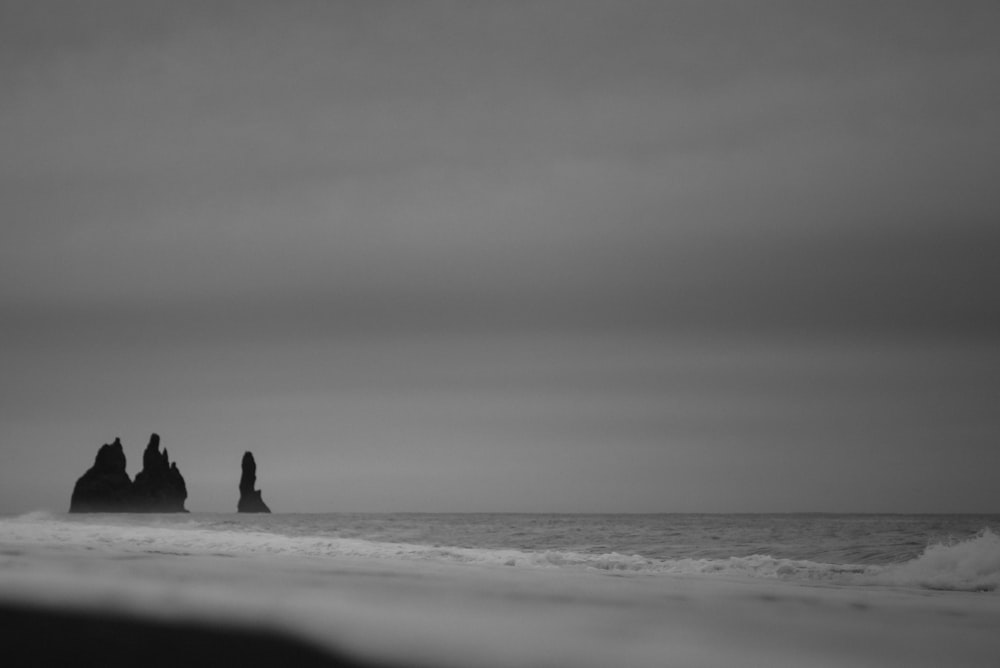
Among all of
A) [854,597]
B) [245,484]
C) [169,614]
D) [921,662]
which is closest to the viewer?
[921,662]

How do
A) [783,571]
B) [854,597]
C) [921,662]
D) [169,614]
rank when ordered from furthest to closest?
[783,571]
[854,597]
[169,614]
[921,662]

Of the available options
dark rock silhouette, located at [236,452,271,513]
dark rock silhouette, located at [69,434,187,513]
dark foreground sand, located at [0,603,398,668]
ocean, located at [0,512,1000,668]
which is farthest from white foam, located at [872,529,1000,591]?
dark rock silhouette, located at [236,452,271,513]

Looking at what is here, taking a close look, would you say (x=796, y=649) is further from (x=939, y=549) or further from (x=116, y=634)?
(x=939, y=549)

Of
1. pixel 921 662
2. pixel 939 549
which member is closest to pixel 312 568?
pixel 921 662

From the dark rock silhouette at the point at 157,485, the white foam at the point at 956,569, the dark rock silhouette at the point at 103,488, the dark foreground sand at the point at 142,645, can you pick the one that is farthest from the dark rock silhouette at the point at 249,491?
the dark foreground sand at the point at 142,645

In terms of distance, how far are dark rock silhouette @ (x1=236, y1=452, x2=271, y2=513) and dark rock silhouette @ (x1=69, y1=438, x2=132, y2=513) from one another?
1724 cm

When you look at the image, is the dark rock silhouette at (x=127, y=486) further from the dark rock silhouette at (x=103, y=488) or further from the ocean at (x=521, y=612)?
the ocean at (x=521, y=612)

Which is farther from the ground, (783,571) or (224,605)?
(224,605)

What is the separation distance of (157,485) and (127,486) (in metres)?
5.74

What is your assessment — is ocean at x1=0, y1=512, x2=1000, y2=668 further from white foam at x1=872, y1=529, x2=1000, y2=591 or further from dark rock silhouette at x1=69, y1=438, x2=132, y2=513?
dark rock silhouette at x1=69, y1=438, x2=132, y2=513

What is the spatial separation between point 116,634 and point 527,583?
7.81 feet

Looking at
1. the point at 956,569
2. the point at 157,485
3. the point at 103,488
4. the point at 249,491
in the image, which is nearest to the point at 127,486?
the point at 103,488

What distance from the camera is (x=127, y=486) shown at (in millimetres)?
91250

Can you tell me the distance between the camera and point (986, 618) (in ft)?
11.0
